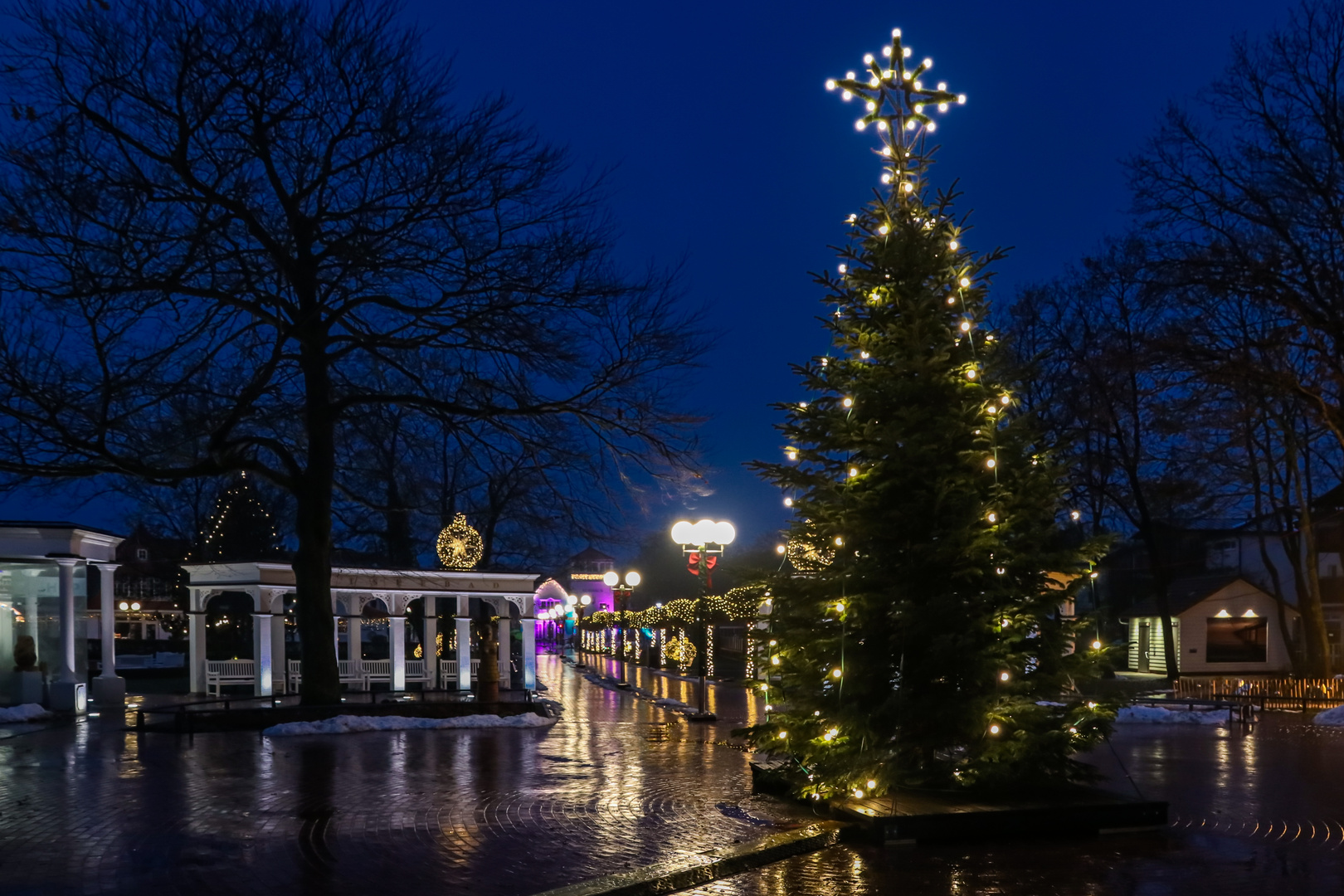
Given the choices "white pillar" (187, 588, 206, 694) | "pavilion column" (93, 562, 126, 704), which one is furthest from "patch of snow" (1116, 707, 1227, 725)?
"white pillar" (187, 588, 206, 694)

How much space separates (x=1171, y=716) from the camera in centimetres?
2355

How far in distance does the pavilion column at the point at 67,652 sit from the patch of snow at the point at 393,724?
21.8 ft

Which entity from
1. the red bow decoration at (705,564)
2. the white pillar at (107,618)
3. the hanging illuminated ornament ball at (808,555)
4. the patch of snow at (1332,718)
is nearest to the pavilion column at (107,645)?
the white pillar at (107,618)

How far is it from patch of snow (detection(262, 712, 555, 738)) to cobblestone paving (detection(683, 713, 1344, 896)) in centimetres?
1133

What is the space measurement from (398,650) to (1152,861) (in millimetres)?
24826

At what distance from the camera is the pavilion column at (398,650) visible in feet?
103

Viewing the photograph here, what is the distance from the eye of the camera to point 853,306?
11.7 meters

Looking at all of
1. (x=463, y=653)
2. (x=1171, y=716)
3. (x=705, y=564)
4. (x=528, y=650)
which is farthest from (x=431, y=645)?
(x=1171, y=716)

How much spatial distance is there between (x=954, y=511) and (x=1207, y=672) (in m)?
41.2

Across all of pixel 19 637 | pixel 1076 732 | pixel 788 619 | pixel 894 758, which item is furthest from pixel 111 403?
pixel 1076 732

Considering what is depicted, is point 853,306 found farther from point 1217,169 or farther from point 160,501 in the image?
point 160,501

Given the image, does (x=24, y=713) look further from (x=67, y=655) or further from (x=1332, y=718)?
(x=1332, y=718)

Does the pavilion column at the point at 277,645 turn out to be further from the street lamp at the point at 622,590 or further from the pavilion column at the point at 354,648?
the street lamp at the point at 622,590

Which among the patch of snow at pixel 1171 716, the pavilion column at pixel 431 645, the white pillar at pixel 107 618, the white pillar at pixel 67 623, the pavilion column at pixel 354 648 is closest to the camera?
the patch of snow at pixel 1171 716
